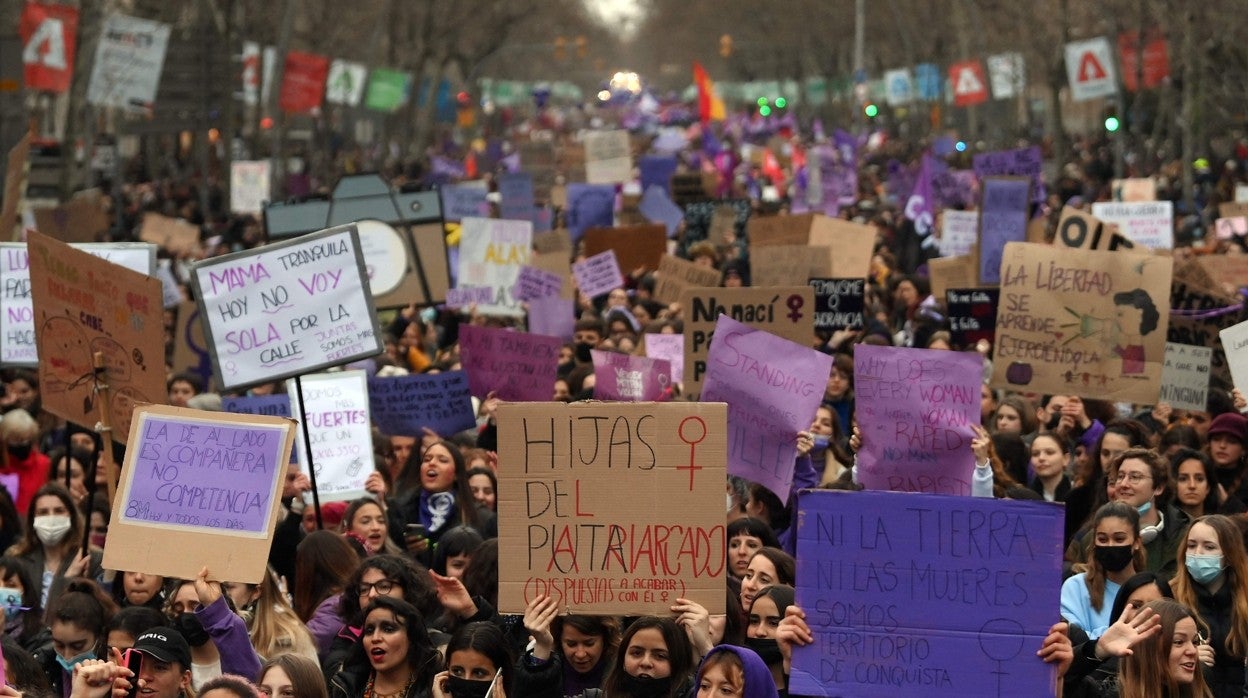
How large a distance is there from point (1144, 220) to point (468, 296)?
21.1ft

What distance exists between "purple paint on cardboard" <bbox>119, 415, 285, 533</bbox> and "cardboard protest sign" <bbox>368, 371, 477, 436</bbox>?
4331mm

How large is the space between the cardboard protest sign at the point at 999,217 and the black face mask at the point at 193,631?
37.7 ft

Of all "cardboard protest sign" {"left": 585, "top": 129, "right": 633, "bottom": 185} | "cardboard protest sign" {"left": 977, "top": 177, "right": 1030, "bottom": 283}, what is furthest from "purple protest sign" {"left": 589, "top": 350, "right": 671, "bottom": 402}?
"cardboard protest sign" {"left": 585, "top": 129, "right": 633, "bottom": 185}

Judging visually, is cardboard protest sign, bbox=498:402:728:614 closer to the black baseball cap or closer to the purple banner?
the black baseball cap

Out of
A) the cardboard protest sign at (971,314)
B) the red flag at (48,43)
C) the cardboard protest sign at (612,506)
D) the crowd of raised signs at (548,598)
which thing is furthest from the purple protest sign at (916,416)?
the red flag at (48,43)

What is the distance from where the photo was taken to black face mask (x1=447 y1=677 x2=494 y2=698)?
249 inches

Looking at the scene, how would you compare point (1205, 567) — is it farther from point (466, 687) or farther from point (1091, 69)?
point (1091, 69)

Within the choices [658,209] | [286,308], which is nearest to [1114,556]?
[286,308]

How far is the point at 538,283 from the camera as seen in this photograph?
17281 mm

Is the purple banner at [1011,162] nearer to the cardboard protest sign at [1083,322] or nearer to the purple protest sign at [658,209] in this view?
the purple protest sign at [658,209]

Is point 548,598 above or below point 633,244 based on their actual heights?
above

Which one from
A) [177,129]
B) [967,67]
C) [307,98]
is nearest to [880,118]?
[967,67]

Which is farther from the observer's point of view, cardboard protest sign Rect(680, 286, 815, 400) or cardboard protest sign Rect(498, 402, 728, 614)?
cardboard protest sign Rect(680, 286, 815, 400)

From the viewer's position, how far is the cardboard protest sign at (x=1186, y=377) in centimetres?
1121
